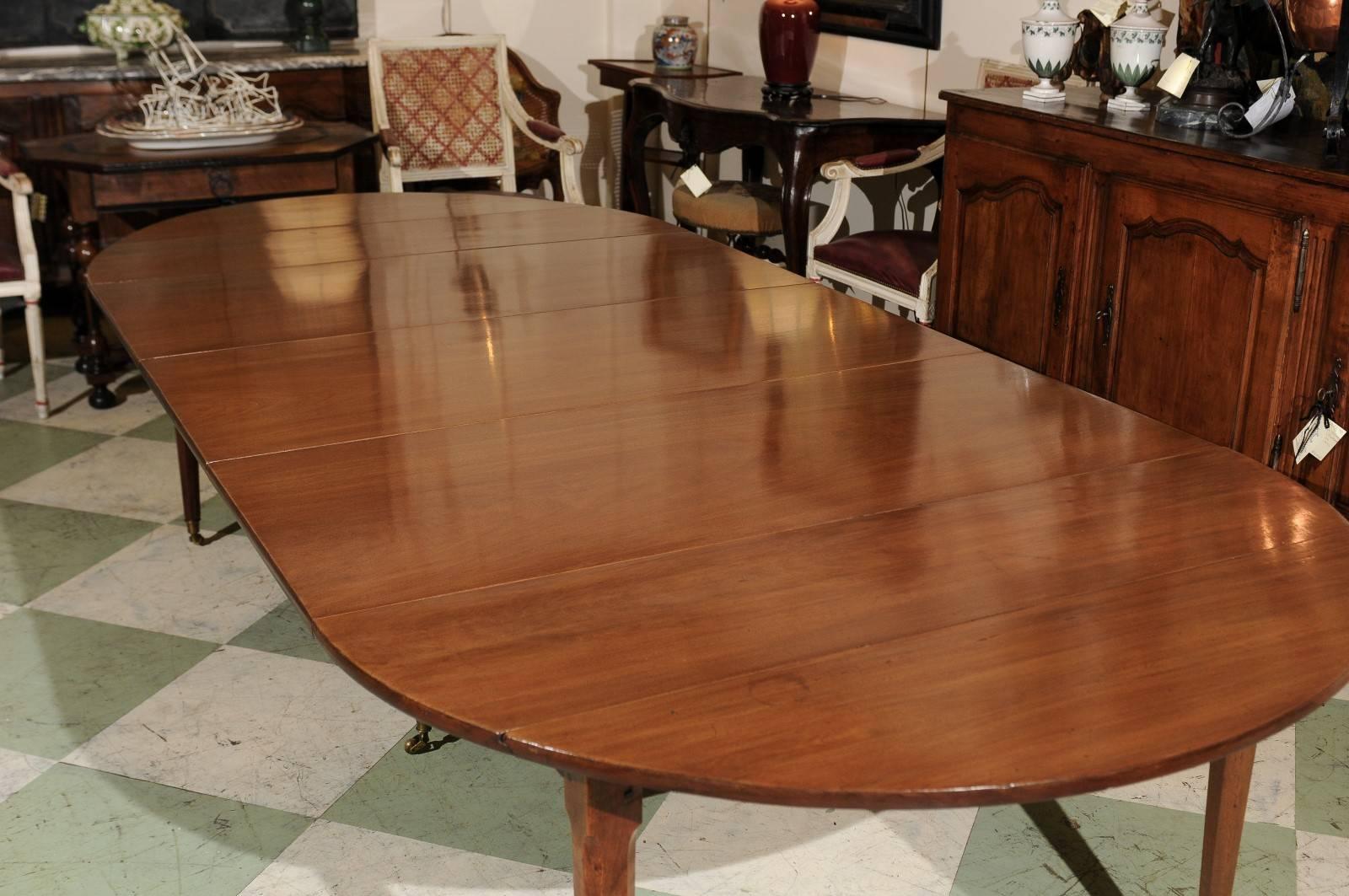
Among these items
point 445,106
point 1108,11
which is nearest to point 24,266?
point 445,106

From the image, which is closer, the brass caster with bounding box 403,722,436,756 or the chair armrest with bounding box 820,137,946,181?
the brass caster with bounding box 403,722,436,756

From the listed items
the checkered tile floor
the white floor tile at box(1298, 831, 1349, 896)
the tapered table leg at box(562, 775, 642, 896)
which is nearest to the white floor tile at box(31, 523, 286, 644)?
the checkered tile floor

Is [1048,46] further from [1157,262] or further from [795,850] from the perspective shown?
[795,850]

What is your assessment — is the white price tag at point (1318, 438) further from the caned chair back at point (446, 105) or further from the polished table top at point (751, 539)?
the caned chair back at point (446, 105)

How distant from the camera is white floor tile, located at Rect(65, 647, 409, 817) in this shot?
2371mm

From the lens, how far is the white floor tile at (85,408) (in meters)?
4.13

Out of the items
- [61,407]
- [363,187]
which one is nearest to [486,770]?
[61,407]

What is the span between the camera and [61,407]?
4258 mm

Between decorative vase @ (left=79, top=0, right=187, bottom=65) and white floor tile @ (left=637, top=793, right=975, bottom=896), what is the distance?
3.59 meters

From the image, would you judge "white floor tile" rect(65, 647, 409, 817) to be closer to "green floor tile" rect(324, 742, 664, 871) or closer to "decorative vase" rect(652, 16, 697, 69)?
"green floor tile" rect(324, 742, 664, 871)

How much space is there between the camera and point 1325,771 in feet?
7.90

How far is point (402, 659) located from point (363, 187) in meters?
3.93

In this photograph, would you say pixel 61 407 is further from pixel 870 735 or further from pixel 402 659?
pixel 870 735

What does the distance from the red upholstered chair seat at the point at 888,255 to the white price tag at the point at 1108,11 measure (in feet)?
2.55
